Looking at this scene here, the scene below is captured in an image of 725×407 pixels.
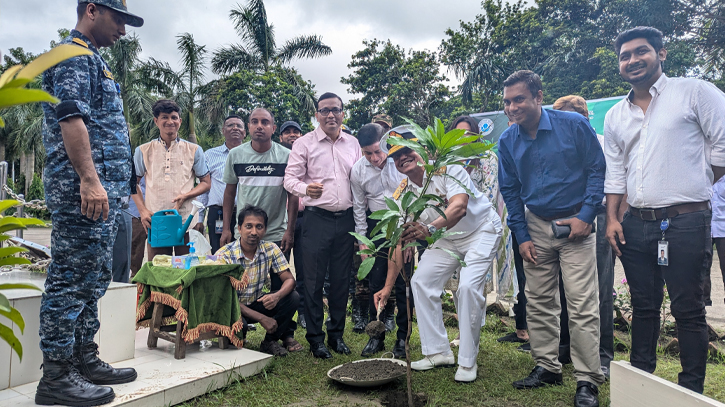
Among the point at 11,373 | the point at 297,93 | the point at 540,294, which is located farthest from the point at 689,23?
the point at 11,373

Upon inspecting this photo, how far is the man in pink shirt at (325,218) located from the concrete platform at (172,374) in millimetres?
642

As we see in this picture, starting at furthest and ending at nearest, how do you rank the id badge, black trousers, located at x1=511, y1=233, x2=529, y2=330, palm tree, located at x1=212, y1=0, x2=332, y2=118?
palm tree, located at x1=212, y1=0, x2=332, y2=118, black trousers, located at x1=511, y1=233, x2=529, y2=330, the id badge

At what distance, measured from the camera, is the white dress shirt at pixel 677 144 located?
247cm

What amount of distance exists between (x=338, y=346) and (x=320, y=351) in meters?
0.22

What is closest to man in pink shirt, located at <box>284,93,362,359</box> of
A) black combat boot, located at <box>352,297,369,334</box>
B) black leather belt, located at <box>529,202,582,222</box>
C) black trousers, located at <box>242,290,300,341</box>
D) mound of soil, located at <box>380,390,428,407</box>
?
black trousers, located at <box>242,290,300,341</box>

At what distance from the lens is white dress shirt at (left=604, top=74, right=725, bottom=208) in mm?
2475

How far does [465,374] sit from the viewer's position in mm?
3199

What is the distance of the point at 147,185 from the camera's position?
14.8ft

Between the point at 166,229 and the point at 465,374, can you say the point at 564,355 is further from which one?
the point at 166,229

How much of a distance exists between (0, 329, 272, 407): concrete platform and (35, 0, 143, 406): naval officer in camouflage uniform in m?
0.16

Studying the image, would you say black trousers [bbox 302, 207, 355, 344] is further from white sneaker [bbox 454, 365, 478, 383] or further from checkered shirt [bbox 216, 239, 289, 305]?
white sneaker [bbox 454, 365, 478, 383]

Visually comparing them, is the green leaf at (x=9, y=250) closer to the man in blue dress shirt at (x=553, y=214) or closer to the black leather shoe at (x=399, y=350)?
the man in blue dress shirt at (x=553, y=214)

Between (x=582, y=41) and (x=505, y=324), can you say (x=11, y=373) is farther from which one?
(x=582, y=41)

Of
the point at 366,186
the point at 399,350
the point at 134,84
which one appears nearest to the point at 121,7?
the point at 366,186
